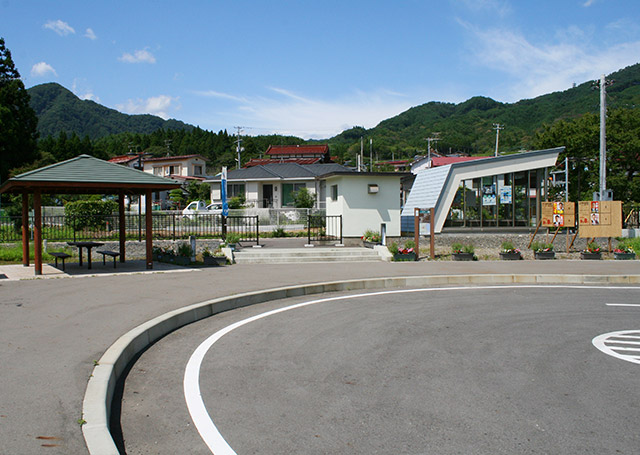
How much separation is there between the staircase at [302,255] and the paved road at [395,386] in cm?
775

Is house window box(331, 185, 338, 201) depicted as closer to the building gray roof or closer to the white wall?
the white wall

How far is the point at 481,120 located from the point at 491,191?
3512 inches

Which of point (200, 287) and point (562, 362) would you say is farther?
point (200, 287)

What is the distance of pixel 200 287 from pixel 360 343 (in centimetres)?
502

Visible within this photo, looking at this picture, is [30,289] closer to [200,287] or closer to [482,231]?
[200,287]

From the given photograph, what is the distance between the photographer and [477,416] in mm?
4359

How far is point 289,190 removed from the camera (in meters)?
41.5

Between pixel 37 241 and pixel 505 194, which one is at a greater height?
pixel 505 194

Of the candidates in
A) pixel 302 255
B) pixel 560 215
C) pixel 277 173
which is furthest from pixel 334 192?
pixel 277 173

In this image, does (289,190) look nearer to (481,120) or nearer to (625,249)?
(625,249)

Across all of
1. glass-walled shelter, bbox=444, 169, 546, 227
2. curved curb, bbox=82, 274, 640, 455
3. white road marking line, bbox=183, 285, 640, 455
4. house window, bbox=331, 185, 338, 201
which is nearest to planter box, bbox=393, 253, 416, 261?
curved curb, bbox=82, 274, 640, 455

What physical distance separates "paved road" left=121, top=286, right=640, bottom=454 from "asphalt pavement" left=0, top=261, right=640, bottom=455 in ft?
1.77

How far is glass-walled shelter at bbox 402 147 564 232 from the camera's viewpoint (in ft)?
72.5

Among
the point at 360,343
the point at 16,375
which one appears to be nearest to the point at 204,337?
the point at 360,343
